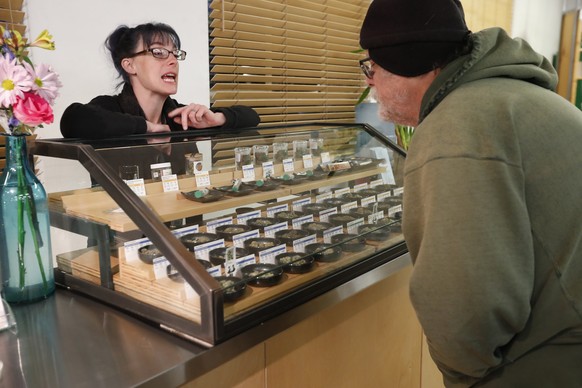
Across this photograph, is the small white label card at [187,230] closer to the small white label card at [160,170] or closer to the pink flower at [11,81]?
the small white label card at [160,170]

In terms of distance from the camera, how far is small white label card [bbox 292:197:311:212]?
5.56 ft

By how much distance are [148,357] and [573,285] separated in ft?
2.81

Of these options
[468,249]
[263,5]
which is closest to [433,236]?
[468,249]

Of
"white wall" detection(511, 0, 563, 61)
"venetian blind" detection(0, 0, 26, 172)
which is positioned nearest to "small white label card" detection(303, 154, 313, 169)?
"venetian blind" detection(0, 0, 26, 172)

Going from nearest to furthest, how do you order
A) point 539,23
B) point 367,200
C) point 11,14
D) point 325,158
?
point 367,200, point 325,158, point 11,14, point 539,23

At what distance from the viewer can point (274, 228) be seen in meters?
1.53

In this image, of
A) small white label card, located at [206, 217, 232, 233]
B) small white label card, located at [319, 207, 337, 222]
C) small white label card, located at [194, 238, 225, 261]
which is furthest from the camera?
small white label card, located at [319, 207, 337, 222]

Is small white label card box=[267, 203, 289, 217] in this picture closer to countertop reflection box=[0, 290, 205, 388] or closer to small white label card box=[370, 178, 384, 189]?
small white label card box=[370, 178, 384, 189]

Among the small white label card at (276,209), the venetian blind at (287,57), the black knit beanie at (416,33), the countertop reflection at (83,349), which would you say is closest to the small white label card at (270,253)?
the small white label card at (276,209)

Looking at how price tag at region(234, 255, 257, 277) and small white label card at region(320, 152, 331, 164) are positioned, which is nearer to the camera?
price tag at region(234, 255, 257, 277)

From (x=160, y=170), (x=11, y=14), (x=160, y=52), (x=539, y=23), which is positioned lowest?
(x=160, y=170)

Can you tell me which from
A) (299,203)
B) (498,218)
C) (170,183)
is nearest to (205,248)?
(170,183)

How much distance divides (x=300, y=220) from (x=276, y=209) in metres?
0.09

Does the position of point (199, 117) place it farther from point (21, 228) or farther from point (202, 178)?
point (21, 228)
